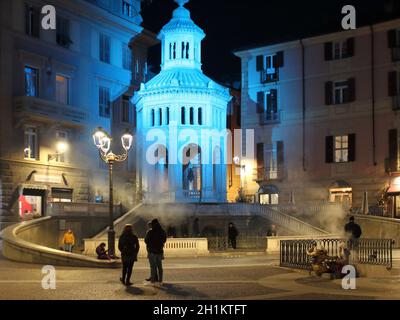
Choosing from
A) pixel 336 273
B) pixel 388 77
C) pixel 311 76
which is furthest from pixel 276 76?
pixel 336 273

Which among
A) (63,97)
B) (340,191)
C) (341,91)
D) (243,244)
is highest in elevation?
(341,91)

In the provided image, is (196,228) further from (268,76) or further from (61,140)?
(268,76)

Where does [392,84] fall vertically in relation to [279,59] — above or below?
below

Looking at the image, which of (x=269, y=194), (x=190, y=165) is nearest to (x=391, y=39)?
(x=269, y=194)

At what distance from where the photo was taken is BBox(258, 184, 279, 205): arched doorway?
53.6 meters

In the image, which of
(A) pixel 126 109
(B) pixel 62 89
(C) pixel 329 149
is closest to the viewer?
(B) pixel 62 89

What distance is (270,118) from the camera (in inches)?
2172

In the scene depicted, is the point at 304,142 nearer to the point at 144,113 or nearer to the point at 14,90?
the point at 144,113

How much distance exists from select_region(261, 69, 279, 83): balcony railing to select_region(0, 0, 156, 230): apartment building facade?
10.1 meters

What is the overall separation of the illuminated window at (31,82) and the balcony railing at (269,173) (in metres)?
18.0

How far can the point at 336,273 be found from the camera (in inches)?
870

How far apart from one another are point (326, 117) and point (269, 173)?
605cm

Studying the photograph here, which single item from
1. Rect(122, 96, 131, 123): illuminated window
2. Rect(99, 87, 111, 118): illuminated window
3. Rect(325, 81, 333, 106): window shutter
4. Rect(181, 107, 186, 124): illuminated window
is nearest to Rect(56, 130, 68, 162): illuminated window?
Rect(99, 87, 111, 118): illuminated window

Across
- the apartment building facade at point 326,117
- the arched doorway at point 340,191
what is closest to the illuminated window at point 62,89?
the apartment building facade at point 326,117
